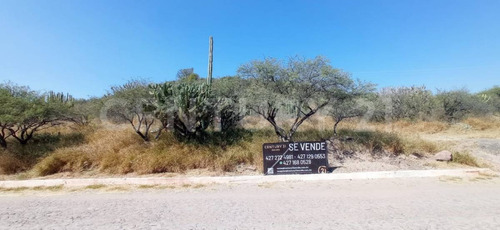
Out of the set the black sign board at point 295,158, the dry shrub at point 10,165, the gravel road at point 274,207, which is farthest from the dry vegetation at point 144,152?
the gravel road at point 274,207

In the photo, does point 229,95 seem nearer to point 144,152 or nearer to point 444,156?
point 144,152

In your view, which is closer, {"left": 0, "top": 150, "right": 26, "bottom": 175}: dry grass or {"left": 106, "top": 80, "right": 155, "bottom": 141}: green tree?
{"left": 0, "top": 150, "right": 26, "bottom": 175}: dry grass

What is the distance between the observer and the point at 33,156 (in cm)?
812

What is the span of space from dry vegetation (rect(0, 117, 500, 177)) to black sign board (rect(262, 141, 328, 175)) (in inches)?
30.8

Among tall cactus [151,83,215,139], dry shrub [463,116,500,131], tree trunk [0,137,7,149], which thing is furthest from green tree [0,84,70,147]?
dry shrub [463,116,500,131]

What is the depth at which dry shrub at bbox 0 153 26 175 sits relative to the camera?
23.9ft

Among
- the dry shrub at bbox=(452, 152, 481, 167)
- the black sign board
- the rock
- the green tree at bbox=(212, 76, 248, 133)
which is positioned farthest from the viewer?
the green tree at bbox=(212, 76, 248, 133)

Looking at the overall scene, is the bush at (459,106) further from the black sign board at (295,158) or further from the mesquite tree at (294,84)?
the black sign board at (295,158)

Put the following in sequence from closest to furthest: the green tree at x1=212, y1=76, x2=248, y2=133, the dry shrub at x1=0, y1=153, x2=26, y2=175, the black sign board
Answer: the black sign board
the dry shrub at x1=0, y1=153, x2=26, y2=175
the green tree at x1=212, y1=76, x2=248, y2=133

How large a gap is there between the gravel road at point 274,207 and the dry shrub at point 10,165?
2947 mm

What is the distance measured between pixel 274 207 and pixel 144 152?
576 cm

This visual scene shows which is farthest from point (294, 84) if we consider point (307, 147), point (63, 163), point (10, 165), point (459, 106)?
point (459, 106)

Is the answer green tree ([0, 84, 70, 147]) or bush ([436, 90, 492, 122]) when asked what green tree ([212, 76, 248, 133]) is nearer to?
Result: green tree ([0, 84, 70, 147])

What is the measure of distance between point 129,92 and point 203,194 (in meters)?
5.93
